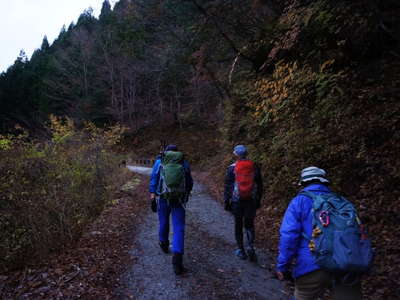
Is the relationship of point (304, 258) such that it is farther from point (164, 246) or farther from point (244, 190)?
point (164, 246)

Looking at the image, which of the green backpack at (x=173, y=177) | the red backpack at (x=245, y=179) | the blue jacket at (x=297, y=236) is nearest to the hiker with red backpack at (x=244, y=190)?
the red backpack at (x=245, y=179)

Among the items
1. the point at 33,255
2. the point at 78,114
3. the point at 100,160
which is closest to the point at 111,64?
the point at 78,114

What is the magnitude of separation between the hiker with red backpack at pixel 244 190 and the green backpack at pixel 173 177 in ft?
2.84

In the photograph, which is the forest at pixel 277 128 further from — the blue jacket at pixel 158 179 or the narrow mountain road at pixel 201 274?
the blue jacket at pixel 158 179

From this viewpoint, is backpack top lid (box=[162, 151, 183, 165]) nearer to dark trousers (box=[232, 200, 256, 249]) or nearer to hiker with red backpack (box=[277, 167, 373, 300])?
dark trousers (box=[232, 200, 256, 249])

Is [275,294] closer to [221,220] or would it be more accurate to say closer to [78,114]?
[221,220]

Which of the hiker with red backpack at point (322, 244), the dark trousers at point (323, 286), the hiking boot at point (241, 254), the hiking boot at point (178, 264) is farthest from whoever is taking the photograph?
the hiking boot at point (241, 254)

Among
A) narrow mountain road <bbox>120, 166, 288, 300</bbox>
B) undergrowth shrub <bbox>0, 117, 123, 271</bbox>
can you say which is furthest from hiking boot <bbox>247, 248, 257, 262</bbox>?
undergrowth shrub <bbox>0, 117, 123, 271</bbox>

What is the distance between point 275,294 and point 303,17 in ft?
16.5

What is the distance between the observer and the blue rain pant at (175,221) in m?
4.93

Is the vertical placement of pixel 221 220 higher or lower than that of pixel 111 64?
lower

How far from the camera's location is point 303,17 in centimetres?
604

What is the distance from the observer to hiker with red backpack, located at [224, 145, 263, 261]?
5.17 meters

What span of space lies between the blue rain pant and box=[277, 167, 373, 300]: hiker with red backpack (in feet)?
7.87
